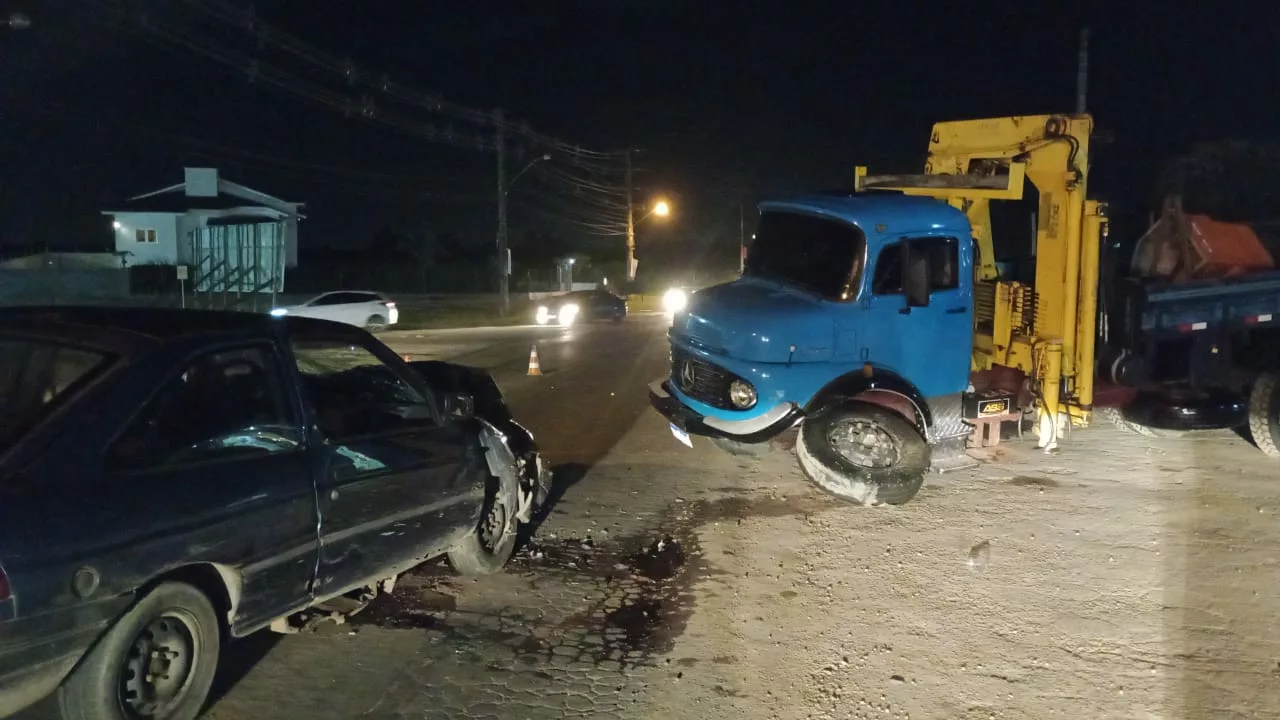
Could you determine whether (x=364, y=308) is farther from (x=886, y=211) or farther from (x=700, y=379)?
(x=886, y=211)

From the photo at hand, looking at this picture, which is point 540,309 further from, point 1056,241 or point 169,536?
point 169,536

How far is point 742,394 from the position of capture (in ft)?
29.6

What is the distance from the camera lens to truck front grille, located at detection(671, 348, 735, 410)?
30.1 ft

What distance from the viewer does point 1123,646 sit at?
5.91 m

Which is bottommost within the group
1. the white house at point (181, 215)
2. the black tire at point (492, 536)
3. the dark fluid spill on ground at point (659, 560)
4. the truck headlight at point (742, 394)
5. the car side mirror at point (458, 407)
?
the dark fluid spill on ground at point (659, 560)

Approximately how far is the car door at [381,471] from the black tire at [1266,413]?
25.7ft

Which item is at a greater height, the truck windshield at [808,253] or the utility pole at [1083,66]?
the utility pole at [1083,66]

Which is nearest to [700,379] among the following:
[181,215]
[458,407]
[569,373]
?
[458,407]

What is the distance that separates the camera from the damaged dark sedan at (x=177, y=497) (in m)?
4.04

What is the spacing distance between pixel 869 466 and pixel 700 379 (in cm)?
164

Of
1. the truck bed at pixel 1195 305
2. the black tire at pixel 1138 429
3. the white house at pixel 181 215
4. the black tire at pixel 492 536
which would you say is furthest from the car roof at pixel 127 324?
the white house at pixel 181 215

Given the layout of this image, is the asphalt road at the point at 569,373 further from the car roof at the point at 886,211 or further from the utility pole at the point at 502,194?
the utility pole at the point at 502,194

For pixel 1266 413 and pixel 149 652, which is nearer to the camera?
pixel 149 652

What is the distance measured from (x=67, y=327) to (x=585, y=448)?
7.18 meters
